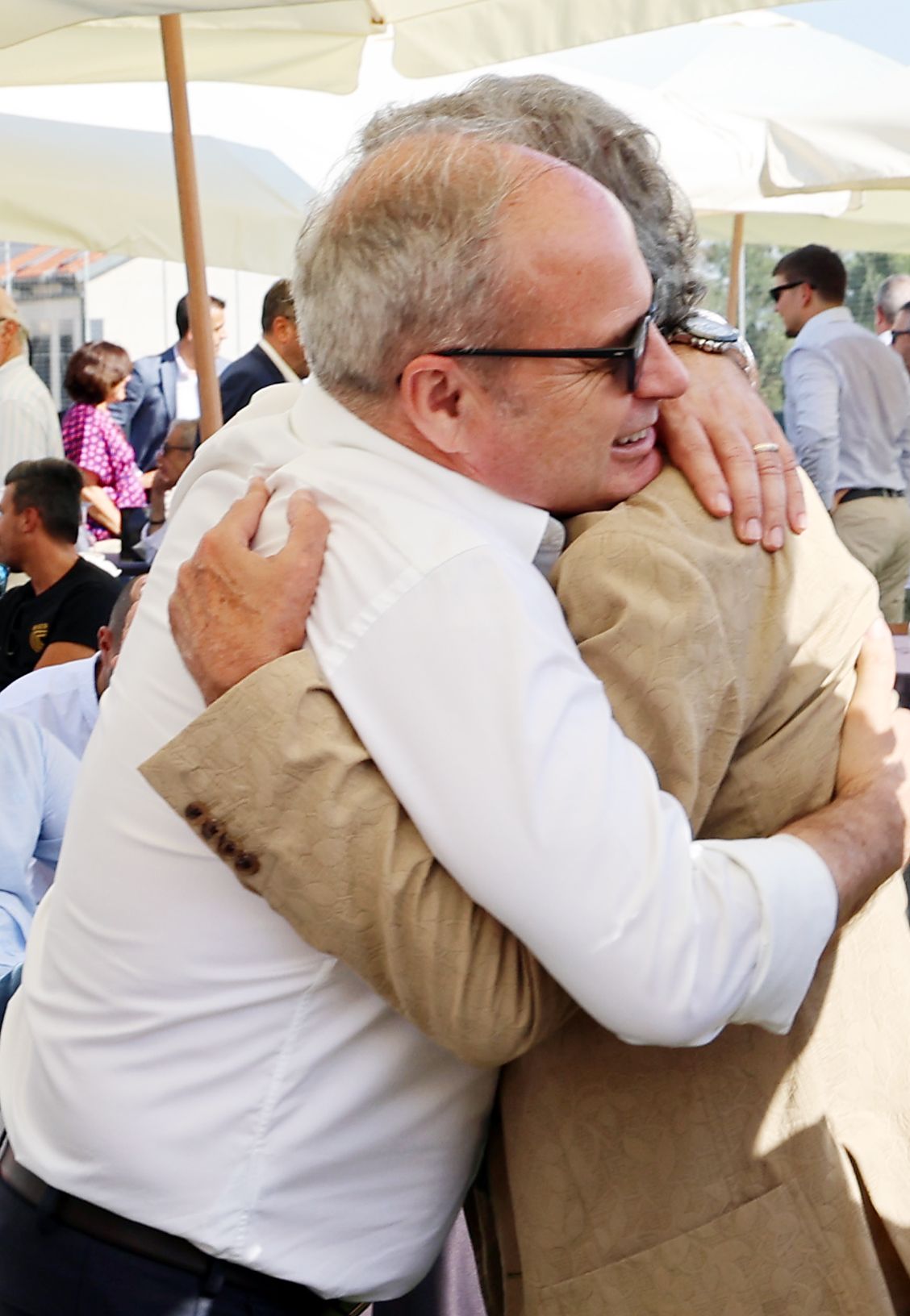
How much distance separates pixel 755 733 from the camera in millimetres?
1519

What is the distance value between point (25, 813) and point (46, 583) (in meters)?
2.72

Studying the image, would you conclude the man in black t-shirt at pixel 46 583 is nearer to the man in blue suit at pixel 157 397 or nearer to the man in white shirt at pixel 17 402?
the man in white shirt at pixel 17 402

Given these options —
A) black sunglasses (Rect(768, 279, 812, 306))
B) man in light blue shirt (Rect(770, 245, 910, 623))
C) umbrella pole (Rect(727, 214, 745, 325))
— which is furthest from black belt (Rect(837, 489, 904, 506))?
umbrella pole (Rect(727, 214, 745, 325))

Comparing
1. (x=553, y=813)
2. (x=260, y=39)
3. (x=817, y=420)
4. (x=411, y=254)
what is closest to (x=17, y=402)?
(x=260, y=39)

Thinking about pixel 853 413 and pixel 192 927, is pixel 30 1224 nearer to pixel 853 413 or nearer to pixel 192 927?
pixel 192 927

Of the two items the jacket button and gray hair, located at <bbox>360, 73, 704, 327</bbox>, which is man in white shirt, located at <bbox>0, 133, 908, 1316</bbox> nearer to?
the jacket button

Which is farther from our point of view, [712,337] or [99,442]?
[99,442]

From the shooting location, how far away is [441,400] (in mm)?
1460

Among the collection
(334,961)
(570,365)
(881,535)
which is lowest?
(881,535)

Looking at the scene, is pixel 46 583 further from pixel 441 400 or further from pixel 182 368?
pixel 182 368

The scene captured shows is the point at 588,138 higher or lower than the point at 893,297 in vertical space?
higher

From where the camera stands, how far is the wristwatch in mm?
1754

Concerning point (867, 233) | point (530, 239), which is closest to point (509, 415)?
point (530, 239)

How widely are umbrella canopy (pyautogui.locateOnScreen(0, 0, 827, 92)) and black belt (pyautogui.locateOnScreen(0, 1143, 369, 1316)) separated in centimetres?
302
